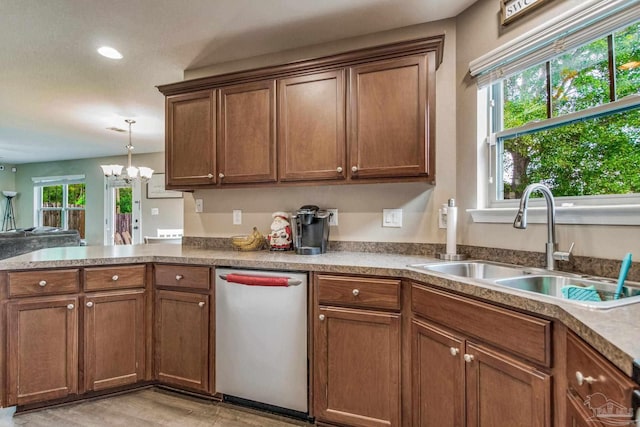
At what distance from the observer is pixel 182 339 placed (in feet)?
6.85

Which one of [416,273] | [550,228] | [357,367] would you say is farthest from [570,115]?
[357,367]

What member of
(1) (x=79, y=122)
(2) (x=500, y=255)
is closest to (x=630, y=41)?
(2) (x=500, y=255)

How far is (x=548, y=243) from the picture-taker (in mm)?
1446

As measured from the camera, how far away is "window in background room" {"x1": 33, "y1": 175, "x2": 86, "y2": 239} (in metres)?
7.67

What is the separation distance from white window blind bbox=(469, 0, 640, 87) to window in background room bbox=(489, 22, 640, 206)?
37 mm

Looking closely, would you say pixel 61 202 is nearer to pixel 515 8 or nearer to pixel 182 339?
pixel 182 339

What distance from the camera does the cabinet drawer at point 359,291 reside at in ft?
5.37

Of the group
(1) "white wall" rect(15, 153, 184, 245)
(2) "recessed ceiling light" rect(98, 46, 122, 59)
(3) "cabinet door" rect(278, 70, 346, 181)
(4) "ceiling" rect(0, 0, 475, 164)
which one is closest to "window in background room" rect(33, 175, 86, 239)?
(1) "white wall" rect(15, 153, 184, 245)

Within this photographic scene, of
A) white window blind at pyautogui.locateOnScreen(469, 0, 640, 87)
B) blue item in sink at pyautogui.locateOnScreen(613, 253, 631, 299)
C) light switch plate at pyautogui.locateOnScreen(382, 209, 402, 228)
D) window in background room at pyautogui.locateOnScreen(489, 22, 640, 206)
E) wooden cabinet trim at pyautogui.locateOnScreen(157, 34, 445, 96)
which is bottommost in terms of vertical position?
blue item in sink at pyautogui.locateOnScreen(613, 253, 631, 299)

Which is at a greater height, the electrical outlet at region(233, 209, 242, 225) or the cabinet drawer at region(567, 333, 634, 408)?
the electrical outlet at region(233, 209, 242, 225)

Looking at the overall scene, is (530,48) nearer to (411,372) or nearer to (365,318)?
(365,318)

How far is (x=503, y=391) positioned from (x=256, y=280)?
4.12ft

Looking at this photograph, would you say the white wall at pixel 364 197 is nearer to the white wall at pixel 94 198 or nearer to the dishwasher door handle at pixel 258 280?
the dishwasher door handle at pixel 258 280
